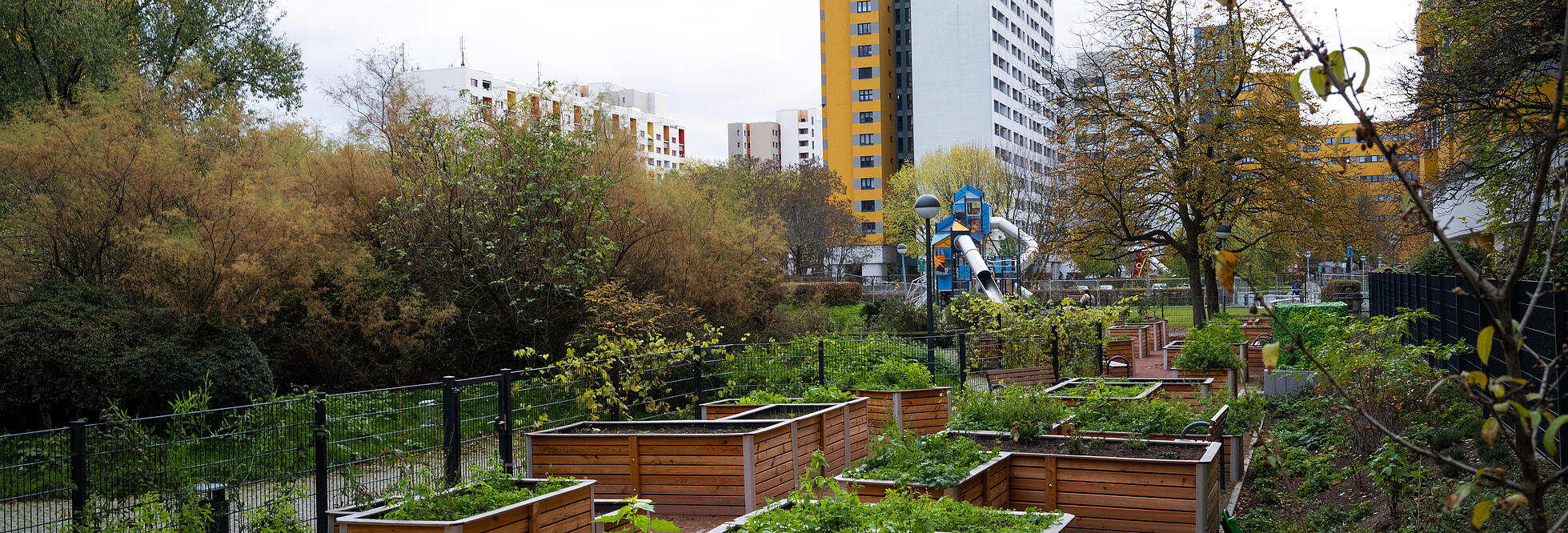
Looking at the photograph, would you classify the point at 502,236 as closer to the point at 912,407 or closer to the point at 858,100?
the point at 912,407

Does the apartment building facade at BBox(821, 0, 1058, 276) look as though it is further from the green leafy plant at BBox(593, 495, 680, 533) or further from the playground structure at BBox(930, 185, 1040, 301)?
the green leafy plant at BBox(593, 495, 680, 533)

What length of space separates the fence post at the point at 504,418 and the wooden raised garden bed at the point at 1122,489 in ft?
14.2

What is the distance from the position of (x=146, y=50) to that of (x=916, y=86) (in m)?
68.0

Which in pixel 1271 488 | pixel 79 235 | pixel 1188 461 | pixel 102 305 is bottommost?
pixel 1271 488

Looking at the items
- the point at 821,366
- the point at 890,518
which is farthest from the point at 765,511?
the point at 821,366

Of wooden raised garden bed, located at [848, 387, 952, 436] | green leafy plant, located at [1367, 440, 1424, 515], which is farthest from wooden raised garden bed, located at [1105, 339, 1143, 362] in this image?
green leafy plant, located at [1367, 440, 1424, 515]

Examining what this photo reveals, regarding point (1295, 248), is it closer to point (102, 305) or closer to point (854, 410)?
point (854, 410)

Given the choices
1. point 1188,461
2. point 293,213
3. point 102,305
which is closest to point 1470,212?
point 1188,461

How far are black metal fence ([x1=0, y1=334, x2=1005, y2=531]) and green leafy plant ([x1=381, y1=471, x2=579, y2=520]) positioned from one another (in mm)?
215

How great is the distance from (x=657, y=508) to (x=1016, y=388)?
10.3 feet

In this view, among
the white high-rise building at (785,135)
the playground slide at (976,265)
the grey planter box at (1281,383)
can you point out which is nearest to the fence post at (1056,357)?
the grey planter box at (1281,383)

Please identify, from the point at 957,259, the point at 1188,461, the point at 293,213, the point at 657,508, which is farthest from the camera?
the point at 957,259

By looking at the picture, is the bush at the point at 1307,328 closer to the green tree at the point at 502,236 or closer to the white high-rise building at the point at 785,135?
the green tree at the point at 502,236

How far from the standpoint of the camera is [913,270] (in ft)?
280
